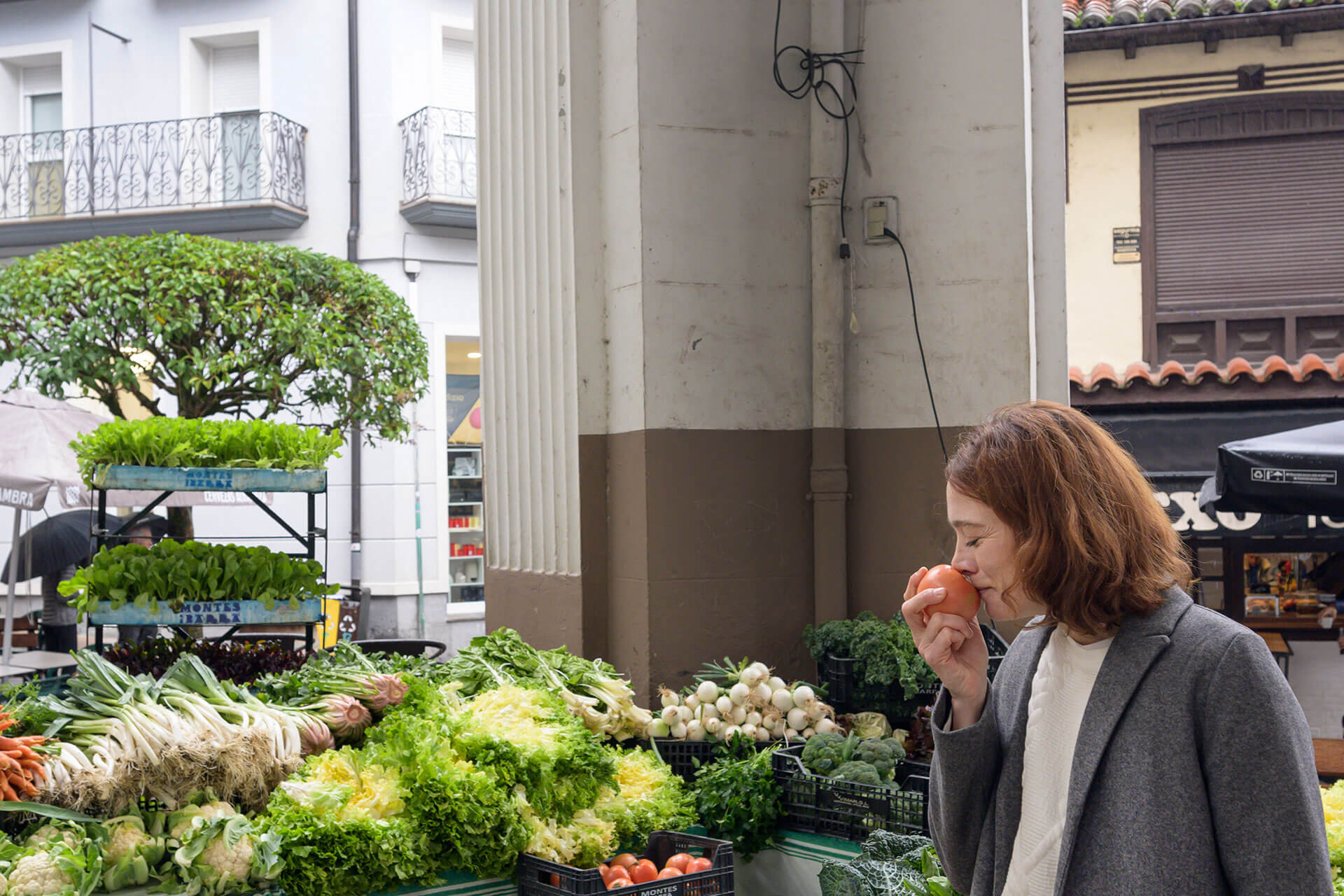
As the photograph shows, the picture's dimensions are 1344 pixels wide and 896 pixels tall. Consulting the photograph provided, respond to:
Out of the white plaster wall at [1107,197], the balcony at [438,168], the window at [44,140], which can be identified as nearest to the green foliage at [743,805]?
the white plaster wall at [1107,197]

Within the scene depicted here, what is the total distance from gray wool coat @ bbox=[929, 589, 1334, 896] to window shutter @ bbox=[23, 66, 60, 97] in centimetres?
2010

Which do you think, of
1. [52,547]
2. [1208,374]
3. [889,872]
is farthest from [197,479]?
[1208,374]

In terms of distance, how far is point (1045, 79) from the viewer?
6.01 meters

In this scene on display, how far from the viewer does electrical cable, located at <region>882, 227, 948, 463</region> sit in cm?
589

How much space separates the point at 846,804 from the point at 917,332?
2.74m

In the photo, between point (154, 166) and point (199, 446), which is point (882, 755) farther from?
point (154, 166)

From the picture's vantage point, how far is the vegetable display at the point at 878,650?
5199 mm

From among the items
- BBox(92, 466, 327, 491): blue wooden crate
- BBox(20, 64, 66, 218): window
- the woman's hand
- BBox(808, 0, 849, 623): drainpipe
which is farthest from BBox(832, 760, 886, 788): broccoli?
BBox(20, 64, 66, 218): window

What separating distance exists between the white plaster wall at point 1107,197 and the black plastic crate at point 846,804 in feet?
30.7

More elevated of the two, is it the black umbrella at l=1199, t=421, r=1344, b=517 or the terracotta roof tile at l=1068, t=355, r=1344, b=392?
the terracotta roof tile at l=1068, t=355, r=1344, b=392

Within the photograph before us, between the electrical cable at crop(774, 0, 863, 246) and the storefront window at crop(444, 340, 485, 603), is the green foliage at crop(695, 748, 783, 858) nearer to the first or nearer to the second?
the electrical cable at crop(774, 0, 863, 246)

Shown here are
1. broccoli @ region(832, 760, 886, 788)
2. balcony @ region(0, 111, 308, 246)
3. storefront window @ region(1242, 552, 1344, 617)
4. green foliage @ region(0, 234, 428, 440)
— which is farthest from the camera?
balcony @ region(0, 111, 308, 246)

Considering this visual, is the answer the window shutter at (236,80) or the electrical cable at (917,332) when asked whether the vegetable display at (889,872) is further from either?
the window shutter at (236,80)

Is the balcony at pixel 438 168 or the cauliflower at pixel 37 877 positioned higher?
the balcony at pixel 438 168
